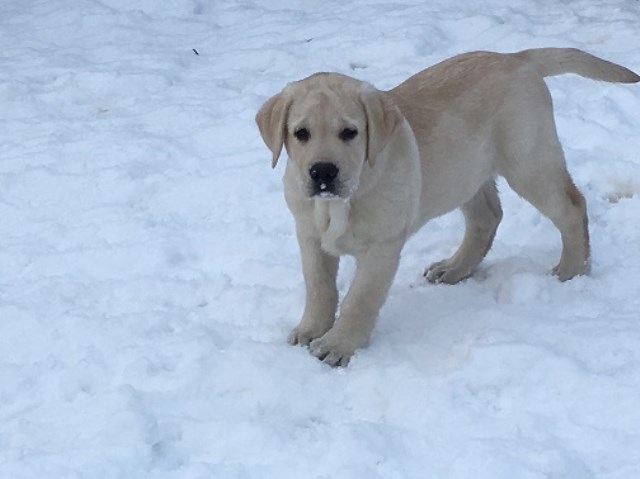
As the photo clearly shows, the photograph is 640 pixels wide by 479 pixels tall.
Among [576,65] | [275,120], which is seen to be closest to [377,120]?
[275,120]

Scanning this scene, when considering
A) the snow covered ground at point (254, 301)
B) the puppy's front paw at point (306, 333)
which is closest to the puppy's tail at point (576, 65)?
the snow covered ground at point (254, 301)

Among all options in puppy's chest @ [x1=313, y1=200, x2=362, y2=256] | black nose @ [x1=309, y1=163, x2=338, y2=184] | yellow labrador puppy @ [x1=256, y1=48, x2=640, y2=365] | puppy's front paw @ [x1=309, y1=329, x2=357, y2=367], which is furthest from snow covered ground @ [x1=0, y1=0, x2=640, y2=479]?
black nose @ [x1=309, y1=163, x2=338, y2=184]

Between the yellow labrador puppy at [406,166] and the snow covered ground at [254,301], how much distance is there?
0.64ft

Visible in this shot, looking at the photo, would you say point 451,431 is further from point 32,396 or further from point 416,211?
point 32,396

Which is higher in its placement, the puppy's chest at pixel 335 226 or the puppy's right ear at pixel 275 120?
the puppy's right ear at pixel 275 120

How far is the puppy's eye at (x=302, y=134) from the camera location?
3928mm

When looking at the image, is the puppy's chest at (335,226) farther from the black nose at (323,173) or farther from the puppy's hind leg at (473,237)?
the puppy's hind leg at (473,237)

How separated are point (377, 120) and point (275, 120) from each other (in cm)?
40

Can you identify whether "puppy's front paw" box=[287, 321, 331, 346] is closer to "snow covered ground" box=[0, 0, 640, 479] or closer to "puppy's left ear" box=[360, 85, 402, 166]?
"snow covered ground" box=[0, 0, 640, 479]

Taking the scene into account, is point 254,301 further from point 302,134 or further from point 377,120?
point 377,120

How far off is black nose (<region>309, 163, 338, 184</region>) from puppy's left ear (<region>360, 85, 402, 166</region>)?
0.21 metres

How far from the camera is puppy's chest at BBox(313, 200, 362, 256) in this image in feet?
13.1

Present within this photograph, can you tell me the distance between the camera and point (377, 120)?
3.94 meters

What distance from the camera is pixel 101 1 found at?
892cm
